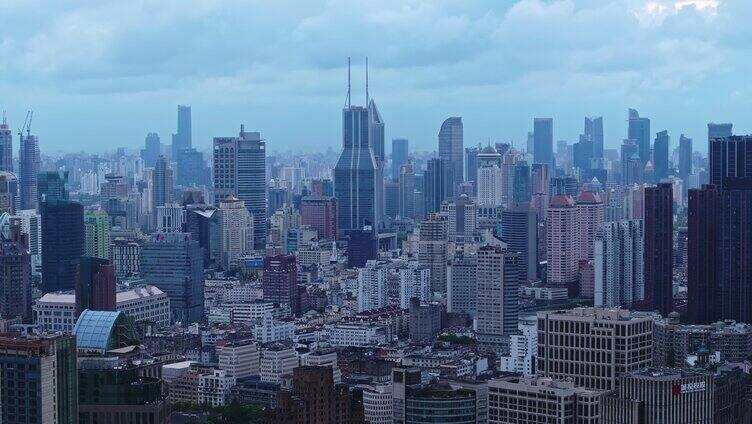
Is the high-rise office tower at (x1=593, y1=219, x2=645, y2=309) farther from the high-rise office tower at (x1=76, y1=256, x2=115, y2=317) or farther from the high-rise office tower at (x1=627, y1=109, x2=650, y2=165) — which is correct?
the high-rise office tower at (x1=627, y1=109, x2=650, y2=165)

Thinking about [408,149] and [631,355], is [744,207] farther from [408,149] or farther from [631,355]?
[408,149]

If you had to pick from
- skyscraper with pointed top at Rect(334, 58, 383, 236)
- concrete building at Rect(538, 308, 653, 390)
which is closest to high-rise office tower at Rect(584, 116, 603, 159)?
skyscraper with pointed top at Rect(334, 58, 383, 236)

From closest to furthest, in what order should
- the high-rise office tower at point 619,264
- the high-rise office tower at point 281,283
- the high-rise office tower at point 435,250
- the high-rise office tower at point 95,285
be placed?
the high-rise office tower at point 95,285 → the high-rise office tower at point 619,264 → the high-rise office tower at point 281,283 → the high-rise office tower at point 435,250

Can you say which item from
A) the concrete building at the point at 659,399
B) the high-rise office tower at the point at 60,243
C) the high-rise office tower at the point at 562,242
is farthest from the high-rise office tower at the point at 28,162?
the concrete building at the point at 659,399

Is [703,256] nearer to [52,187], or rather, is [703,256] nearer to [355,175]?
[52,187]

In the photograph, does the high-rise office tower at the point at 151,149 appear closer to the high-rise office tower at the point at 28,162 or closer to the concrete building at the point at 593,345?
the high-rise office tower at the point at 28,162

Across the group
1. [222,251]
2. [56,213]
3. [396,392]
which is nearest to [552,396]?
[396,392]

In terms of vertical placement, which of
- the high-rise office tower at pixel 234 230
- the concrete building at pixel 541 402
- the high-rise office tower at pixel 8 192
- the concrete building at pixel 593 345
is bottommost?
the concrete building at pixel 541 402
